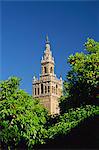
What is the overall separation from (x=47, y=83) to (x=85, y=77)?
46.8 m

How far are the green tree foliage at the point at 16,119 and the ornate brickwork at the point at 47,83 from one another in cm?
4342

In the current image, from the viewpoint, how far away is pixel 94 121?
27.1 meters

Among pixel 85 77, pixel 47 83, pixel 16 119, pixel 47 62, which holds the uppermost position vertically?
pixel 47 62

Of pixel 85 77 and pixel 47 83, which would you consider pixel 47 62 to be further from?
pixel 85 77

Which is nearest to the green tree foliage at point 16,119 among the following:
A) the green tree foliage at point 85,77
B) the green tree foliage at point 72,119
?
the green tree foliage at point 72,119

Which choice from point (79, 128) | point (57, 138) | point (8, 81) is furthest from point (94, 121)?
point (8, 81)

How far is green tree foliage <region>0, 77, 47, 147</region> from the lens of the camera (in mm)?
28625

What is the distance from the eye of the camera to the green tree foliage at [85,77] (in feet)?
96.5

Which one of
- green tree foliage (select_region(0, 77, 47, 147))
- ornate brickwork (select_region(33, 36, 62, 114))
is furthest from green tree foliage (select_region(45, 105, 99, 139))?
ornate brickwork (select_region(33, 36, 62, 114))

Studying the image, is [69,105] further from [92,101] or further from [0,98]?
[0,98]

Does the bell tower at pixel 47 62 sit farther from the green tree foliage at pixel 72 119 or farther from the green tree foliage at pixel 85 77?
the green tree foliage at pixel 72 119

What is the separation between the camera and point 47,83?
76750 millimetres

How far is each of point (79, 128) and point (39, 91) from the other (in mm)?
50765

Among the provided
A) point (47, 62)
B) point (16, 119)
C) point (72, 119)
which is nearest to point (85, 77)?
point (72, 119)
